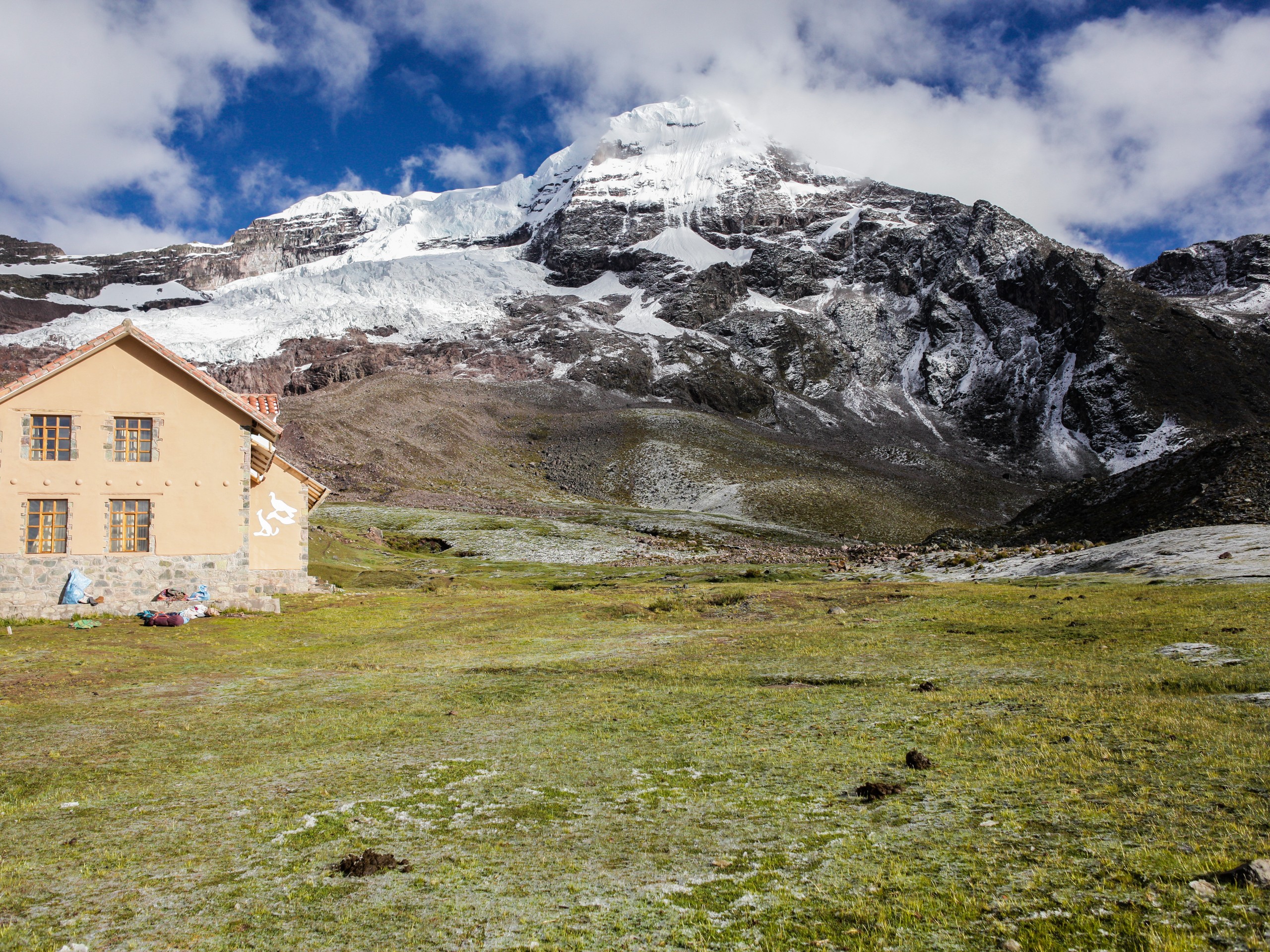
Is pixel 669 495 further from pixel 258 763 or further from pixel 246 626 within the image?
pixel 258 763

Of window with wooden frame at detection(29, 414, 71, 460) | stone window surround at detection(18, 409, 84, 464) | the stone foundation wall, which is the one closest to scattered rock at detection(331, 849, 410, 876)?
the stone foundation wall

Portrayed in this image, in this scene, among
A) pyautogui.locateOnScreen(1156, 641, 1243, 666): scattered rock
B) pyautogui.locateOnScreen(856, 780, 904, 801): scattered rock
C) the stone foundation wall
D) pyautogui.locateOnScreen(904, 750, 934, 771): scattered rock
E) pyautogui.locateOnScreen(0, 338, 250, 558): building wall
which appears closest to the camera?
pyautogui.locateOnScreen(856, 780, 904, 801): scattered rock

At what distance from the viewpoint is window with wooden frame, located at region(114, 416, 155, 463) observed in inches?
1169

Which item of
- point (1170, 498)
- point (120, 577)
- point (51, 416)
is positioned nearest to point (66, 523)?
point (120, 577)

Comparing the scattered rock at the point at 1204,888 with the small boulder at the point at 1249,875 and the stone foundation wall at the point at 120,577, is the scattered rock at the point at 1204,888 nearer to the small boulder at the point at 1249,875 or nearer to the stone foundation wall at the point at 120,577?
the small boulder at the point at 1249,875

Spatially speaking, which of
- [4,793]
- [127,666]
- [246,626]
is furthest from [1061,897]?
[246,626]

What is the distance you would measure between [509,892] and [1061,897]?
15.1 feet

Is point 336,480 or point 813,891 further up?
point 336,480

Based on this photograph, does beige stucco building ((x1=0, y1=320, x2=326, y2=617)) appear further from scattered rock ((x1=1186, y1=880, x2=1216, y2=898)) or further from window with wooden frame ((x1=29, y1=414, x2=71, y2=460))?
scattered rock ((x1=1186, y1=880, x2=1216, y2=898))

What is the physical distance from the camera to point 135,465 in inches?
1167

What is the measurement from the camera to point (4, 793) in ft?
32.2

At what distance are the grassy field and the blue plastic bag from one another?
34.3ft

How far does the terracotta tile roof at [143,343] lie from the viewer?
2828 cm

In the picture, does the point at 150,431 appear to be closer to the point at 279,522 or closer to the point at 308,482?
the point at 279,522
